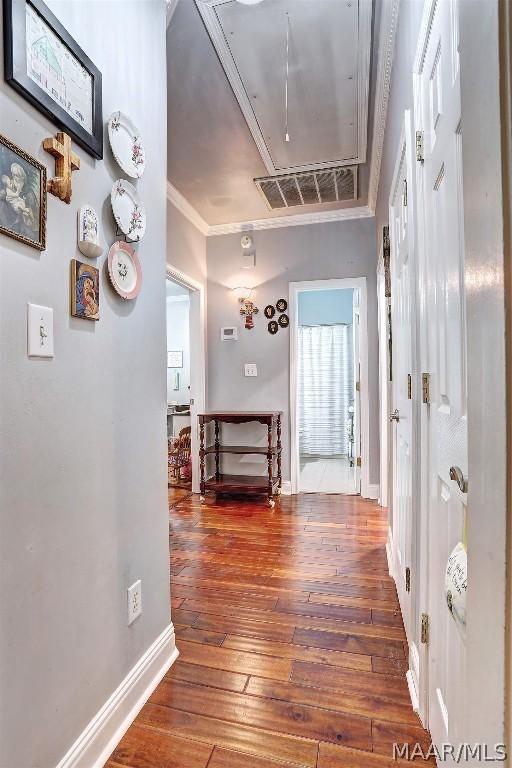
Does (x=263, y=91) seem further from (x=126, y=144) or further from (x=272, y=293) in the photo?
(x=272, y=293)

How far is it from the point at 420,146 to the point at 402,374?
95 cm

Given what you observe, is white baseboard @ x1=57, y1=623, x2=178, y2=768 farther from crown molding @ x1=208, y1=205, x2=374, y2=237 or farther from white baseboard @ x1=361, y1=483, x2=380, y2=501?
crown molding @ x1=208, y1=205, x2=374, y2=237

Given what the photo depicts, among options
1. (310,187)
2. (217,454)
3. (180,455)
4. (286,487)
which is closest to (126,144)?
(310,187)

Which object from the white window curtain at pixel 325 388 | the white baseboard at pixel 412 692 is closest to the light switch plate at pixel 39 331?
the white baseboard at pixel 412 692

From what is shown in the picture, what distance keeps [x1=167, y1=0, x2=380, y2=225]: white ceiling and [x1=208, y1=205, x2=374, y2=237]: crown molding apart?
426mm

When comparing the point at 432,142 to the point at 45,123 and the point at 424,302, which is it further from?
the point at 45,123

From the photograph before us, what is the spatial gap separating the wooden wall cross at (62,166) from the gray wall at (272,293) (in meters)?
3.09

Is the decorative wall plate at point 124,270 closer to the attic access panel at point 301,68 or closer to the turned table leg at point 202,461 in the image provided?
the attic access panel at point 301,68

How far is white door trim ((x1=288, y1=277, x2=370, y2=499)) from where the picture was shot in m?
3.77

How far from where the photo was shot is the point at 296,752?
1146 mm

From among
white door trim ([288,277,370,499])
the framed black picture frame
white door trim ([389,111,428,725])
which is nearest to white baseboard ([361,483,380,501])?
white door trim ([288,277,370,499])

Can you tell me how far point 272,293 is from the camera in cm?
401

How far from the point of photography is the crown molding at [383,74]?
68.1 inches

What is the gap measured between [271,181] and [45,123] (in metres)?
2.55
